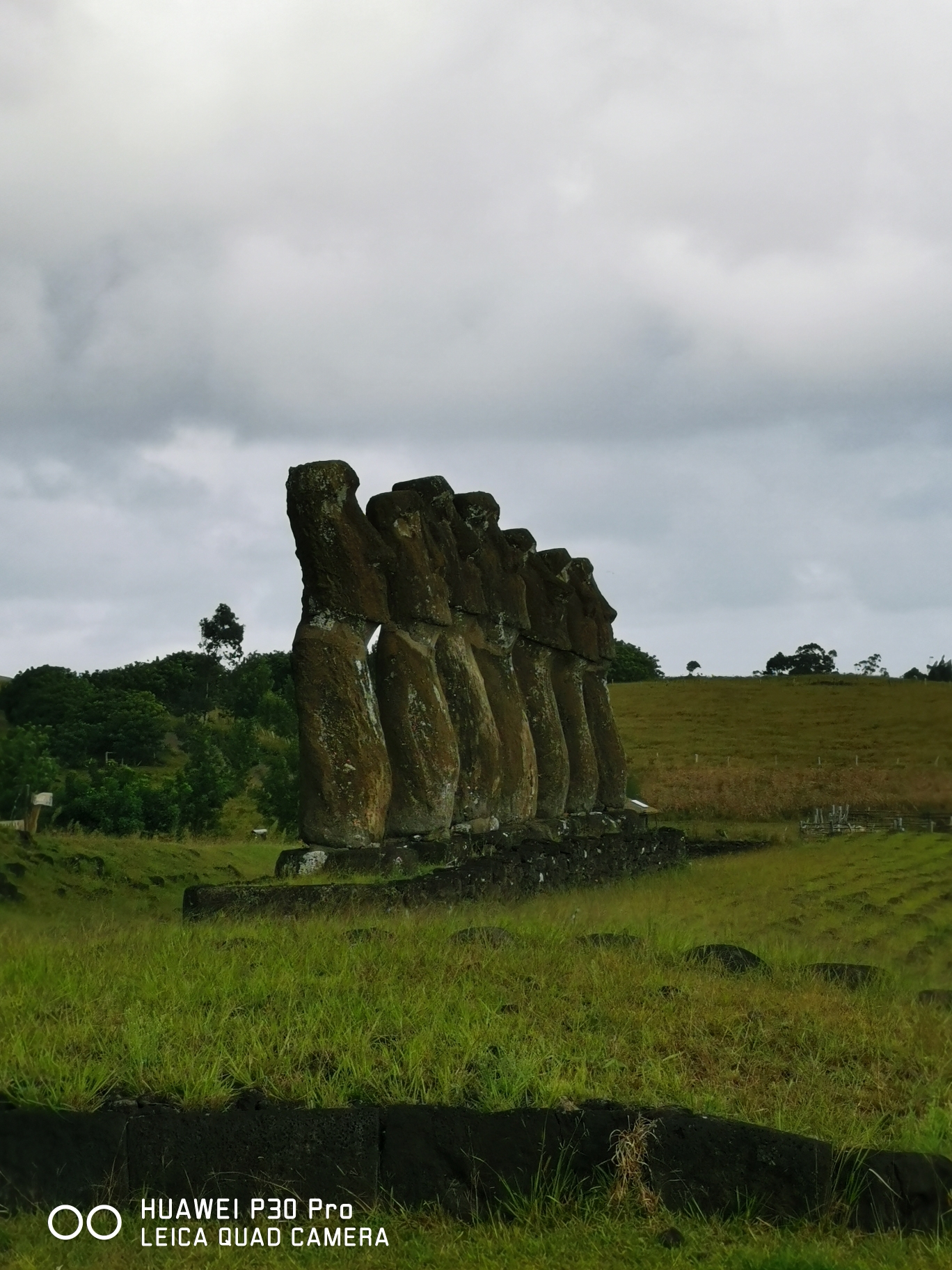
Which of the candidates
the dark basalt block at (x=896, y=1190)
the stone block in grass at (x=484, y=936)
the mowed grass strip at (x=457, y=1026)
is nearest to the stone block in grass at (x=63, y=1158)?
the mowed grass strip at (x=457, y=1026)

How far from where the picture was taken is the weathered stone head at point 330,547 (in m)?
13.2

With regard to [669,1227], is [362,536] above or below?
above

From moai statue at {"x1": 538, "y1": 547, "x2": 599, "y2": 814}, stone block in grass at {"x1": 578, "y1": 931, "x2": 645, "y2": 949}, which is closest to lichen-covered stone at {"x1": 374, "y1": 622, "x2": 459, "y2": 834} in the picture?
stone block in grass at {"x1": 578, "y1": 931, "x2": 645, "y2": 949}

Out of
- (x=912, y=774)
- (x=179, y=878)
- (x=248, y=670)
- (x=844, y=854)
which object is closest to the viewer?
(x=179, y=878)

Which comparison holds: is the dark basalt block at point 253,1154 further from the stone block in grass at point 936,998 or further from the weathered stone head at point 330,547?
the weathered stone head at point 330,547

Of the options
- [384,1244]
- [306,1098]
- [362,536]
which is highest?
[362,536]

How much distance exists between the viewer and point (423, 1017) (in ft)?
20.2

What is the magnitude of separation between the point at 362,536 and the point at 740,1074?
836cm

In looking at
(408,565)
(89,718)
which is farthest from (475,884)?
(89,718)

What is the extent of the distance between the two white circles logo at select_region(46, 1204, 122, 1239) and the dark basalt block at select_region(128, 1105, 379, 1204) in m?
0.13

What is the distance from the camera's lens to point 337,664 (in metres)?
12.9

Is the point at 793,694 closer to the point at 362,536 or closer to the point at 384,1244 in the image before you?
the point at 362,536


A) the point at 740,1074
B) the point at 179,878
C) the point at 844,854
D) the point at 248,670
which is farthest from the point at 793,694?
the point at 740,1074

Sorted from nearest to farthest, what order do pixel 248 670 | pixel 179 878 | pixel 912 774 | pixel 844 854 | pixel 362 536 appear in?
pixel 362 536 → pixel 179 878 → pixel 844 854 → pixel 912 774 → pixel 248 670
